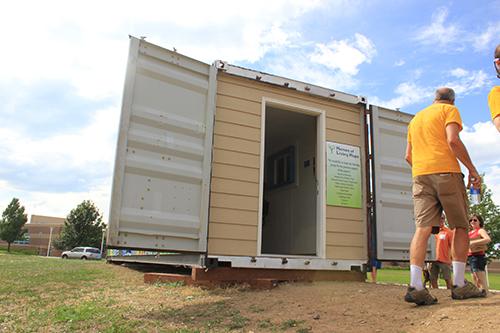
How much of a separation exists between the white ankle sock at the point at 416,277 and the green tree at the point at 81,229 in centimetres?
4406

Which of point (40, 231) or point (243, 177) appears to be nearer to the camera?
point (243, 177)

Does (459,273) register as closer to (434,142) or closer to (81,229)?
(434,142)

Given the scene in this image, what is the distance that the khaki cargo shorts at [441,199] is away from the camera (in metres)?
3.26

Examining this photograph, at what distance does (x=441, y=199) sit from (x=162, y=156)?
8.73ft

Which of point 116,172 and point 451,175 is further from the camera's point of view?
point 116,172

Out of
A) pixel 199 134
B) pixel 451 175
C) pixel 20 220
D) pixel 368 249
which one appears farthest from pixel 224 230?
pixel 20 220

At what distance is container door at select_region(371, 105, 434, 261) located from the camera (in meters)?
5.57

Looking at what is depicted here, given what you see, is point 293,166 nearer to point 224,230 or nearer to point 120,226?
point 224,230

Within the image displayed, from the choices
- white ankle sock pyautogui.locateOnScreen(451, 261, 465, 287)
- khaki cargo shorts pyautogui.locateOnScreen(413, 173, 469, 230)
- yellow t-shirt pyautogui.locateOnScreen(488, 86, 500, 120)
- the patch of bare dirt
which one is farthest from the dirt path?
yellow t-shirt pyautogui.locateOnScreen(488, 86, 500, 120)

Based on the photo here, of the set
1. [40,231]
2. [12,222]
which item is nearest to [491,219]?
[12,222]

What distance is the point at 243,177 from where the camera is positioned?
495 centimetres

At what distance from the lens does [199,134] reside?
4.60m

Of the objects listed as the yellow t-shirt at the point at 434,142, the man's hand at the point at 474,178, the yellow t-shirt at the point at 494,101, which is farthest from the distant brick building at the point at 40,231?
the yellow t-shirt at the point at 494,101

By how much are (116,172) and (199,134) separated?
1008 millimetres
